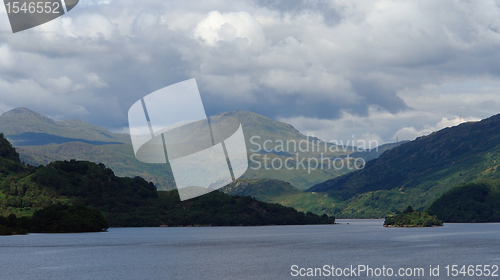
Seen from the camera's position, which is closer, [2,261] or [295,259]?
[2,261]

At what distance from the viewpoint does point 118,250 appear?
191 meters

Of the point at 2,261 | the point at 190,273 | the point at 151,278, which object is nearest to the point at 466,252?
the point at 190,273

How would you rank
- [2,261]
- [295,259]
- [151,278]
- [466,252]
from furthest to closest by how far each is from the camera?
1. [466,252]
2. [295,259]
3. [2,261]
4. [151,278]

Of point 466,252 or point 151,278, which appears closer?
point 151,278

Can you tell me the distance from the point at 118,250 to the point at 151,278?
7546cm

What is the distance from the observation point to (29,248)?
7470 inches

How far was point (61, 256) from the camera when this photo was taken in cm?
16388

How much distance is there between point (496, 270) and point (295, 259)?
5365 centimetres

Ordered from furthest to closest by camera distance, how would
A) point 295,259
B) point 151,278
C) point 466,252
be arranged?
point 466,252
point 295,259
point 151,278

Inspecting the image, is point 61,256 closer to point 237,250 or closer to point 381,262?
point 237,250

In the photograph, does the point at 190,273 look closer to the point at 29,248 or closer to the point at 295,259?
the point at 295,259

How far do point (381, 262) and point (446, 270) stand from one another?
1975 cm

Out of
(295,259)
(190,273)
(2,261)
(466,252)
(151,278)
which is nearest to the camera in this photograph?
(151,278)

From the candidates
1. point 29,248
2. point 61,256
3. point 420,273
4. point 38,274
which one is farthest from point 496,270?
point 29,248
